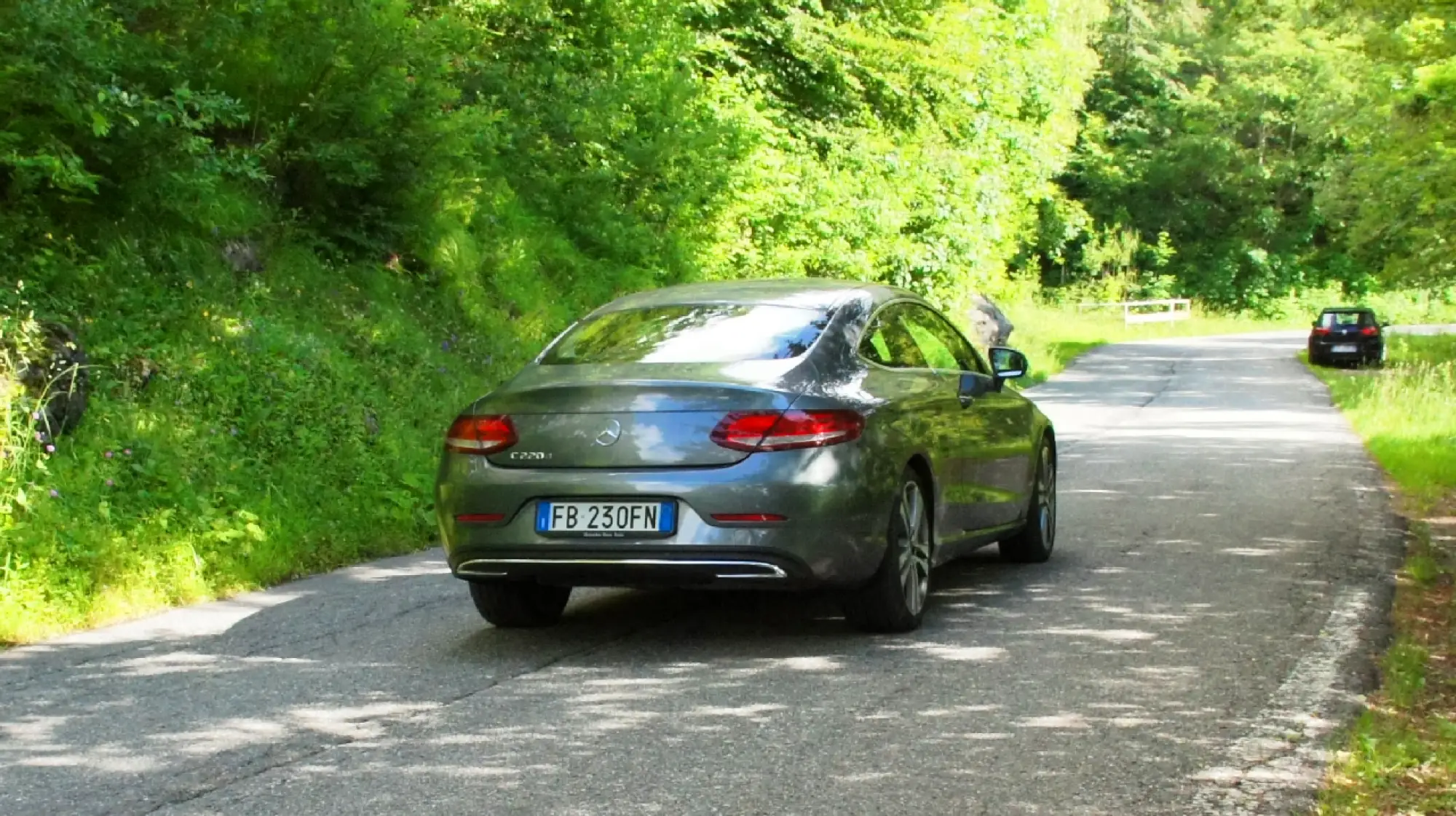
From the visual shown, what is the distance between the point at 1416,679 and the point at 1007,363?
3177 millimetres

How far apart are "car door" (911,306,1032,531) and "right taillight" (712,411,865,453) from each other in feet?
5.13

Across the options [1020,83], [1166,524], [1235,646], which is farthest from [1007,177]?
[1235,646]

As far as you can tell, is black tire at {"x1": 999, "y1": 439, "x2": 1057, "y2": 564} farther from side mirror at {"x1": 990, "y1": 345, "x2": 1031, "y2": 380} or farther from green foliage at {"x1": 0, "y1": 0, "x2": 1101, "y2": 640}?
green foliage at {"x1": 0, "y1": 0, "x2": 1101, "y2": 640}

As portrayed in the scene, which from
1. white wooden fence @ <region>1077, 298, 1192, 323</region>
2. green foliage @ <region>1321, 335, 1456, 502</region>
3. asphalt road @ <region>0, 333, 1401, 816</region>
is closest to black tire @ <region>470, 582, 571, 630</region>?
asphalt road @ <region>0, 333, 1401, 816</region>

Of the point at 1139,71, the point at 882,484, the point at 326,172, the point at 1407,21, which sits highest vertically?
the point at 1139,71

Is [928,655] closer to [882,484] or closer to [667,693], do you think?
[882,484]

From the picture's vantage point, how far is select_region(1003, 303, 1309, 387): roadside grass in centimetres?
3675

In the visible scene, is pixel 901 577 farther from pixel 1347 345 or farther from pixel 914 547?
pixel 1347 345

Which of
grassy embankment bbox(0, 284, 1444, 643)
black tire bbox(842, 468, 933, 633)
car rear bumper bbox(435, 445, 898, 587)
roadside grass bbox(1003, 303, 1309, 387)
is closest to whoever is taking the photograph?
car rear bumper bbox(435, 445, 898, 587)

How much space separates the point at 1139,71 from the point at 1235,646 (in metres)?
69.7

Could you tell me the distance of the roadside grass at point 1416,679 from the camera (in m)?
5.09

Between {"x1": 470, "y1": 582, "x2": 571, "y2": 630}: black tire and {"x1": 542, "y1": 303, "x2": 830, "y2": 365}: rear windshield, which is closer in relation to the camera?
{"x1": 542, "y1": 303, "x2": 830, "y2": 365}: rear windshield

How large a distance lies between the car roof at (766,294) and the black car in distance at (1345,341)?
33.6 meters

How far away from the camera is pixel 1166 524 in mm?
11633
